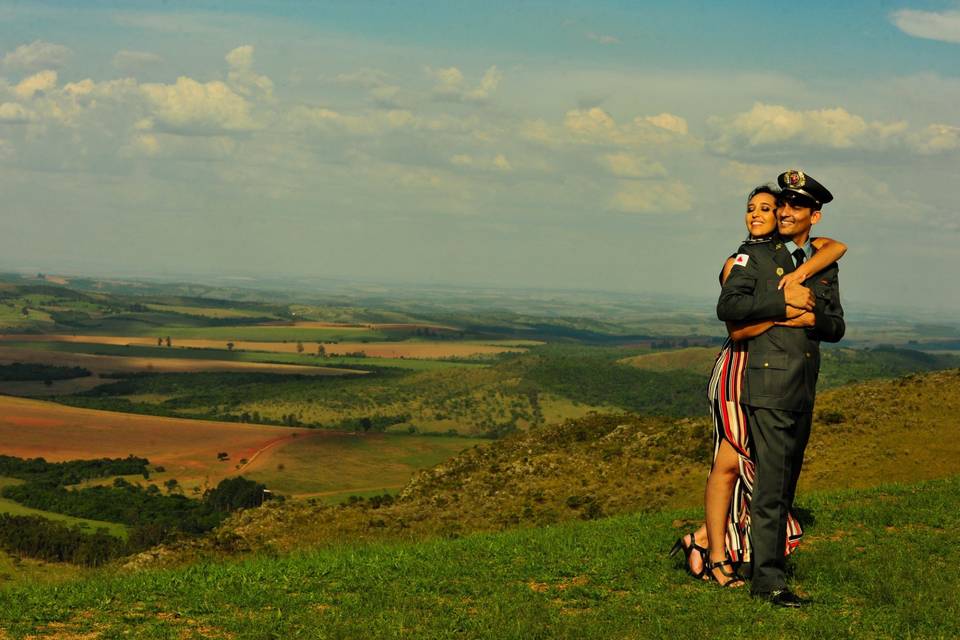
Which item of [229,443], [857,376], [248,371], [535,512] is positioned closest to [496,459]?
[535,512]

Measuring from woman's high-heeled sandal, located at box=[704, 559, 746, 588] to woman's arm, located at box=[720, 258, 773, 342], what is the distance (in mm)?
2520

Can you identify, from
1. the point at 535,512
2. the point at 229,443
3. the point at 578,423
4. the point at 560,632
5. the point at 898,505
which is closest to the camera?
the point at 560,632

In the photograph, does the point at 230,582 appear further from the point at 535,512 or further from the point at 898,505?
the point at 535,512

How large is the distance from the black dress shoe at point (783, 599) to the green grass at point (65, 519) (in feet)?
182

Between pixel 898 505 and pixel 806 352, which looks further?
pixel 898 505

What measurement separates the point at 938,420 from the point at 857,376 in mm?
140229

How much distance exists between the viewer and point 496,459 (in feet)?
102

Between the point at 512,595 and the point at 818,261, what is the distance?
4783 mm

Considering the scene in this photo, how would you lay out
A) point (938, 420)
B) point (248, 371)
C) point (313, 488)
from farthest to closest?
point (248, 371) < point (313, 488) < point (938, 420)

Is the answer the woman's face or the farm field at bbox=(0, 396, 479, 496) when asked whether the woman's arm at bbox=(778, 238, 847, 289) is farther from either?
the farm field at bbox=(0, 396, 479, 496)

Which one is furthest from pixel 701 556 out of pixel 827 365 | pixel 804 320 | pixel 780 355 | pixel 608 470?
pixel 827 365

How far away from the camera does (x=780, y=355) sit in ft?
31.4

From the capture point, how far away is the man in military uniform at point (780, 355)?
31.4 ft

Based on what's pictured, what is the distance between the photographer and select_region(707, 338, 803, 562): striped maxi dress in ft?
32.5
